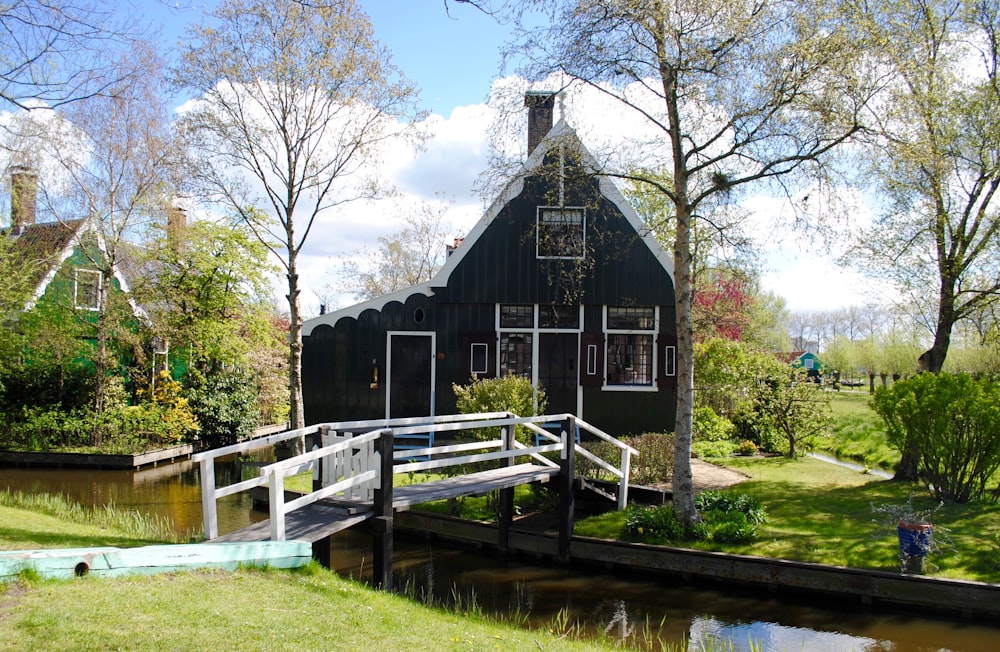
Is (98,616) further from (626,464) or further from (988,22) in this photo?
(988,22)

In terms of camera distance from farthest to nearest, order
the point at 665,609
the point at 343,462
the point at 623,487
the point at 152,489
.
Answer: the point at 152,489, the point at 623,487, the point at 343,462, the point at 665,609

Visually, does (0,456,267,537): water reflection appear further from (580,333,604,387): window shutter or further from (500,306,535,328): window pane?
(580,333,604,387): window shutter

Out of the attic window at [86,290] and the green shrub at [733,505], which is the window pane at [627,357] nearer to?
the green shrub at [733,505]

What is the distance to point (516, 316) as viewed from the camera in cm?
1769

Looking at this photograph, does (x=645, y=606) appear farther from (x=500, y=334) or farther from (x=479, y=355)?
(x=500, y=334)

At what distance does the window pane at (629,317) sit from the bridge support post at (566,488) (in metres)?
6.84

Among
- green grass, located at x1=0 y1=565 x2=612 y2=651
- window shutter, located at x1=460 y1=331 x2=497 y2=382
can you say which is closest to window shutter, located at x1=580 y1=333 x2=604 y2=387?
window shutter, located at x1=460 y1=331 x2=497 y2=382

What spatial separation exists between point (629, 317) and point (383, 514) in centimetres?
1069

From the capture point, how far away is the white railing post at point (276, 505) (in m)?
6.77

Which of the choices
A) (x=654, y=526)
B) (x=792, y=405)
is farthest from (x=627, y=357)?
(x=654, y=526)

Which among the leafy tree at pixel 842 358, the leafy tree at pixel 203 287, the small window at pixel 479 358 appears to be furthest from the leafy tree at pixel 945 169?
the leafy tree at pixel 842 358

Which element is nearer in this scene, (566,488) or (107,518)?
(566,488)

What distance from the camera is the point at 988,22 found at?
12992 mm

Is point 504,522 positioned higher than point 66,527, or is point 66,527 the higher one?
point 66,527
